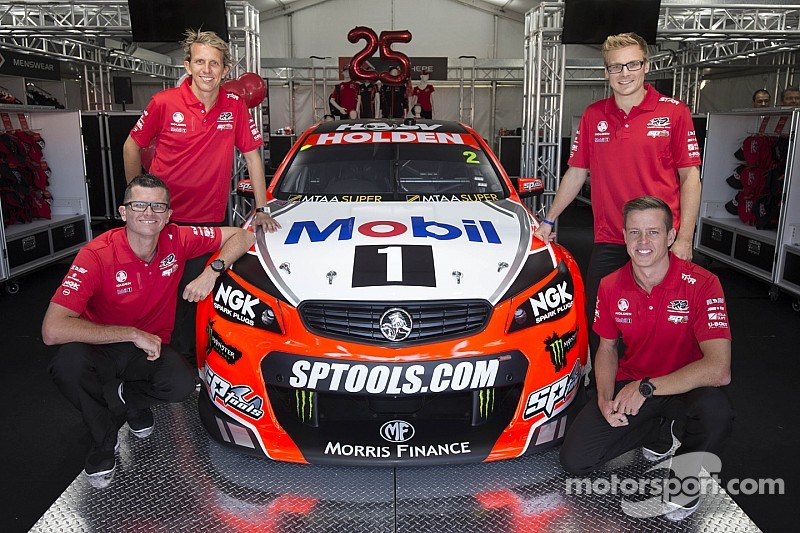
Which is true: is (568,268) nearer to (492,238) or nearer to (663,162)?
(492,238)

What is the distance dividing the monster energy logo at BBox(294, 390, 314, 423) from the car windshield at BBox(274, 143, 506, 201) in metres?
1.35

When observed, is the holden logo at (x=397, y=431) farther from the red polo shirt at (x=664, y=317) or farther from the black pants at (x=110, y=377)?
the black pants at (x=110, y=377)

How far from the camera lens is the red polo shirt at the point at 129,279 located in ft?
8.24

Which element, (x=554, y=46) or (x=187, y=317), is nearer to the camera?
(x=187, y=317)

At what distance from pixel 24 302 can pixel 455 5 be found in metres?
17.5

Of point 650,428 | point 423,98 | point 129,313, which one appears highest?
point 423,98

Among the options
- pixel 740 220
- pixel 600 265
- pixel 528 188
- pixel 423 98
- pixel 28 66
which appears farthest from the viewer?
pixel 423 98

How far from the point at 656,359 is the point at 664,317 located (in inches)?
6.9

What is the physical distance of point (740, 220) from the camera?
647 cm

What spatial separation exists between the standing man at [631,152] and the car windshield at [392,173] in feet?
1.91

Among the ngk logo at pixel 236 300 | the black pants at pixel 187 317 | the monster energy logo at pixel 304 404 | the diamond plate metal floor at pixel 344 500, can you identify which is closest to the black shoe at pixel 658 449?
the diamond plate metal floor at pixel 344 500

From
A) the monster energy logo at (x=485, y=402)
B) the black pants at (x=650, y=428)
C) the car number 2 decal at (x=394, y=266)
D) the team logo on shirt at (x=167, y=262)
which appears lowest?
the black pants at (x=650, y=428)

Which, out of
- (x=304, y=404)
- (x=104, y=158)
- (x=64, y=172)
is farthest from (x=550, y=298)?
(x=104, y=158)

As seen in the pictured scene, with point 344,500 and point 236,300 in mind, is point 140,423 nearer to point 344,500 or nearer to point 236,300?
point 236,300
